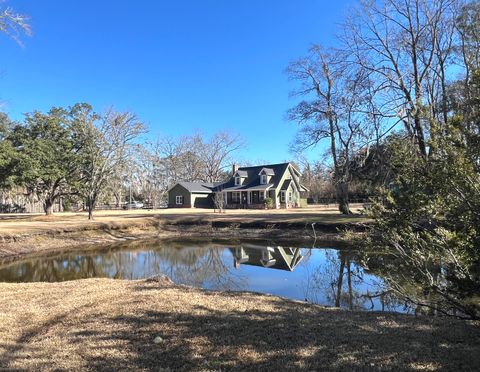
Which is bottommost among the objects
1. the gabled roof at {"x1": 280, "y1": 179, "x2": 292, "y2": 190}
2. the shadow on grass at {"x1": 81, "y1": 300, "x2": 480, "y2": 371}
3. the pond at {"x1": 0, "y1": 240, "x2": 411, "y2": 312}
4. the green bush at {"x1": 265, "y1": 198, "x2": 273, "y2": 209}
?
the pond at {"x1": 0, "y1": 240, "x2": 411, "y2": 312}

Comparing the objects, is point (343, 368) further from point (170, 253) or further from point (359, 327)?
point (170, 253)

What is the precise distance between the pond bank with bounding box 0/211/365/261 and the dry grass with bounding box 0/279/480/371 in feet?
45.7

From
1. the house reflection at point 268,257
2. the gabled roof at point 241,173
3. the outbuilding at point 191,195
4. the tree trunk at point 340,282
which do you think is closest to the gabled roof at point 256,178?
the gabled roof at point 241,173

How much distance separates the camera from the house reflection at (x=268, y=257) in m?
16.5

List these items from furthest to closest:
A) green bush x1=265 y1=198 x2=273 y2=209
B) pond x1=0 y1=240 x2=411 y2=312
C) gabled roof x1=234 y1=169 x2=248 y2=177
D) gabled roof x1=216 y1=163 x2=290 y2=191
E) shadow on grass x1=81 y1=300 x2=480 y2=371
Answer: gabled roof x1=234 y1=169 x2=248 y2=177 → gabled roof x1=216 y1=163 x2=290 y2=191 → green bush x1=265 y1=198 x2=273 y2=209 → pond x1=0 y1=240 x2=411 y2=312 → shadow on grass x1=81 y1=300 x2=480 y2=371

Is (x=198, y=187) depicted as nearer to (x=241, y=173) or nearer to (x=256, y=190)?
(x=241, y=173)

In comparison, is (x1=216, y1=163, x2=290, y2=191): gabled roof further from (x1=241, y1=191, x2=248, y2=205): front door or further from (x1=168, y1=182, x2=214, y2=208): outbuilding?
(x1=168, y1=182, x2=214, y2=208): outbuilding

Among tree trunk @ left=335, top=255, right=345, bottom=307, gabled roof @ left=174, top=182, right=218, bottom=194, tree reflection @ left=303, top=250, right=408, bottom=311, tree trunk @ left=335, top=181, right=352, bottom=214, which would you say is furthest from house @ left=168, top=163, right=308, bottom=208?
tree reflection @ left=303, top=250, right=408, bottom=311

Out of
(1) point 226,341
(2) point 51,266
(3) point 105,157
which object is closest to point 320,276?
(1) point 226,341

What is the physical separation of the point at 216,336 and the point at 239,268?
10.8 meters

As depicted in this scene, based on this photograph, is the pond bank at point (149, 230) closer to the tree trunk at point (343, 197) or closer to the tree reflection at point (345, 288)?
the tree trunk at point (343, 197)

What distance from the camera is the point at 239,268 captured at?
1588 cm

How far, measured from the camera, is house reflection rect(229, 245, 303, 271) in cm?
1655

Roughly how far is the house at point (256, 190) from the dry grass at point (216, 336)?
38.4 metres
